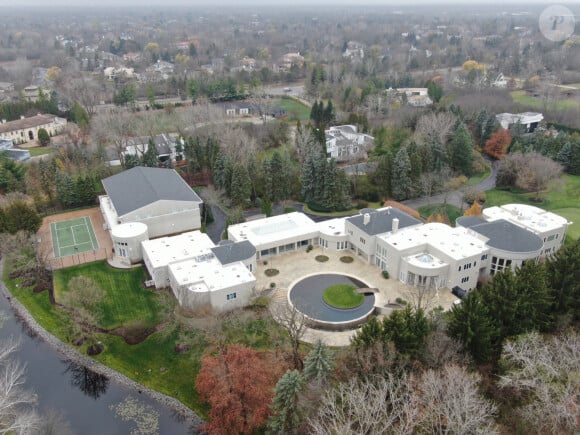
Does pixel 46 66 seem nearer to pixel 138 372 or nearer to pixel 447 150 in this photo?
pixel 447 150

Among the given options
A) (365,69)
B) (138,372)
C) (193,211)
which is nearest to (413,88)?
(365,69)

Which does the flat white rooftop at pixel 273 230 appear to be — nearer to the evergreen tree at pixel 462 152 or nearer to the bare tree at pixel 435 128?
the bare tree at pixel 435 128

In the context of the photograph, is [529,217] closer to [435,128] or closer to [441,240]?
[441,240]

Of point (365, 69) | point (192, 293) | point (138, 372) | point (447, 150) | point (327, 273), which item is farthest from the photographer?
point (365, 69)

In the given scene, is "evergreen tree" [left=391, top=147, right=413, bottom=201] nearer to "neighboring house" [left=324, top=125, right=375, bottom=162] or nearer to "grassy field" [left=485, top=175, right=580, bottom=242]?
"grassy field" [left=485, top=175, right=580, bottom=242]

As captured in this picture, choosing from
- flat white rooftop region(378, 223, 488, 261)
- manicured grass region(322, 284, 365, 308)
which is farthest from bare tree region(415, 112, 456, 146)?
manicured grass region(322, 284, 365, 308)

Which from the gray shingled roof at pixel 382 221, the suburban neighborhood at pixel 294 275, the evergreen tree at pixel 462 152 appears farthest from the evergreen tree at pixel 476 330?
the evergreen tree at pixel 462 152
